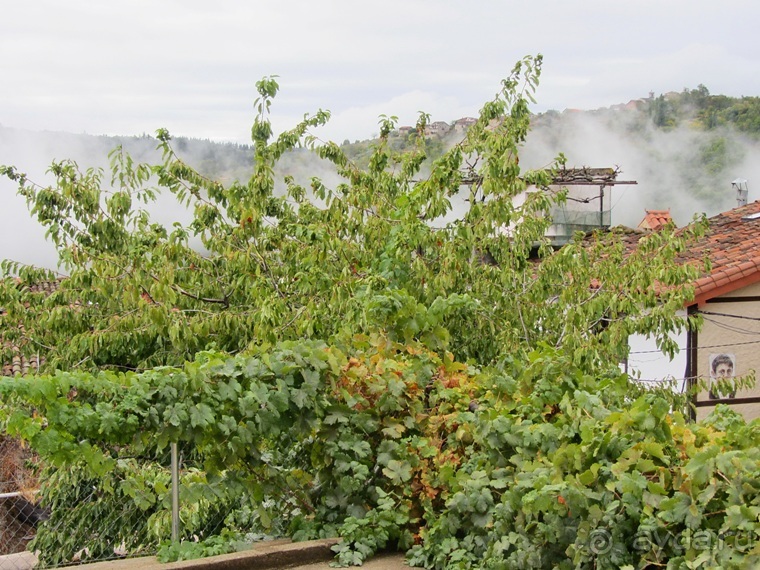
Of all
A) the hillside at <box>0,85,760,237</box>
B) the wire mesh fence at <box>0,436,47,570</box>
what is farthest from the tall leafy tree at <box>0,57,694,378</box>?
the hillside at <box>0,85,760,237</box>

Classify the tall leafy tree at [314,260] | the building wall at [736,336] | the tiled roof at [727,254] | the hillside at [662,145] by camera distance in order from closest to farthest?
the tall leafy tree at [314,260]
the tiled roof at [727,254]
the building wall at [736,336]
the hillside at [662,145]

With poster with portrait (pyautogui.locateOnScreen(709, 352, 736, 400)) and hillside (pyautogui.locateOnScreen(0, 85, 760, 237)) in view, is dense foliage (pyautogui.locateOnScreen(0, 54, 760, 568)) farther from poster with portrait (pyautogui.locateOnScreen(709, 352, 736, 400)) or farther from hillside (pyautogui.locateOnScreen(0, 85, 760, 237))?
hillside (pyautogui.locateOnScreen(0, 85, 760, 237))

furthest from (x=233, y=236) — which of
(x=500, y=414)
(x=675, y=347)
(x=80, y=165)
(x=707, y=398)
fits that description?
(x=707, y=398)

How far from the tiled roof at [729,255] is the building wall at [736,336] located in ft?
0.78

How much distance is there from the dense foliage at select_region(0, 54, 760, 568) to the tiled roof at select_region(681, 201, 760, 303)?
142 inches

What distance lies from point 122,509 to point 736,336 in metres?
10.0

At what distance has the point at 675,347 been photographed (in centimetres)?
917

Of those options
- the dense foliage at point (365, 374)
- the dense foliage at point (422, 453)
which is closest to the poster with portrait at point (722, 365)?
the dense foliage at point (365, 374)

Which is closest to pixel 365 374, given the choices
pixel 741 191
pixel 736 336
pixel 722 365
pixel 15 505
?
pixel 15 505

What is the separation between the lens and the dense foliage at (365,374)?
4.10m

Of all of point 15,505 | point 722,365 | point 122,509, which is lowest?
point 15,505

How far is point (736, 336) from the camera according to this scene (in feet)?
48.0

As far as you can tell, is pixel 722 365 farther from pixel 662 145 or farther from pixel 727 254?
pixel 662 145

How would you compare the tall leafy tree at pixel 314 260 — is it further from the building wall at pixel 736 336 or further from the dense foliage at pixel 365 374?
the building wall at pixel 736 336
